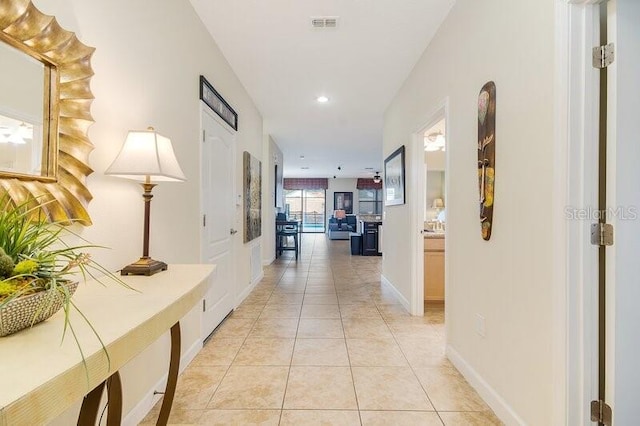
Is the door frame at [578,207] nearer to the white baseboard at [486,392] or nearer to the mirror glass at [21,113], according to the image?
the white baseboard at [486,392]

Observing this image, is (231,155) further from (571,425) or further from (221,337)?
(571,425)

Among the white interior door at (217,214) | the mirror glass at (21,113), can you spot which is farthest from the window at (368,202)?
the mirror glass at (21,113)

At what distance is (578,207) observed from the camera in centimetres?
131

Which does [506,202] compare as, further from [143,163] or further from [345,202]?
[345,202]

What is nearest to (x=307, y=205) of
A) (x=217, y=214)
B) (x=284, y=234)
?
(x=284, y=234)

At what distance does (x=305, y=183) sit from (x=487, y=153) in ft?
43.3

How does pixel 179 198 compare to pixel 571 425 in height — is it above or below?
above

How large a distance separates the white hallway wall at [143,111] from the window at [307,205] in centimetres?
1259

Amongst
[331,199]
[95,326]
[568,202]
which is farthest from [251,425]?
[331,199]

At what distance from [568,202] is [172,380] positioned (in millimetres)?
1919

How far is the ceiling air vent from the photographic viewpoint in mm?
2600

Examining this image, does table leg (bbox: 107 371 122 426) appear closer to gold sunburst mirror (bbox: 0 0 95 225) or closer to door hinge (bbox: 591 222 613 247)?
gold sunburst mirror (bbox: 0 0 95 225)

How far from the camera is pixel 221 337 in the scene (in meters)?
2.89

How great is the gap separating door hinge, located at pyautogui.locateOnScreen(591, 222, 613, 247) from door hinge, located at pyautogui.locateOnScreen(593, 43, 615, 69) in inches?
24.9
